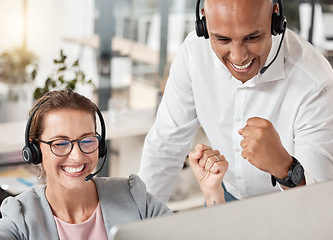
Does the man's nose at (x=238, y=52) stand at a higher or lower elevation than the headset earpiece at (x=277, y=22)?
lower

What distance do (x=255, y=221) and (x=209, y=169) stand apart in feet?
1.95

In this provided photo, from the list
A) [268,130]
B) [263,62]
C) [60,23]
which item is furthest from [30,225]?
[60,23]

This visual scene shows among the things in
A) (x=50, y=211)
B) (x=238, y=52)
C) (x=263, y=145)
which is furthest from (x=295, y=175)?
(x=50, y=211)

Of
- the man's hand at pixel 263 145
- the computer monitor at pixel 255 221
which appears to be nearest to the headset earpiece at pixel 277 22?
the man's hand at pixel 263 145

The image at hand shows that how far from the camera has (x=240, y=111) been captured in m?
1.70

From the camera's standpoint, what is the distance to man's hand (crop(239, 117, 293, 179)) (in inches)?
46.8

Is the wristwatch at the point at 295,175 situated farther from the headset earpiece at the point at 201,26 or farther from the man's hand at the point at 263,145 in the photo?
the headset earpiece at the point at 201,26

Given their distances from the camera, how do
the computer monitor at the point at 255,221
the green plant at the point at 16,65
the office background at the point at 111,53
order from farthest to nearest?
the green plant at the point at 16,65, the office background at the point at 111,53, the computer monitor at the point at 255,221

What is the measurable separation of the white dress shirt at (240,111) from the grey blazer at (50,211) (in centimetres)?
35

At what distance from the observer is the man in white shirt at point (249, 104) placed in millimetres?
1309

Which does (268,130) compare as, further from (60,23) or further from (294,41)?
(60,23)

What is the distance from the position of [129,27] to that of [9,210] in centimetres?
318

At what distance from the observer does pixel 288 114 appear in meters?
1.61

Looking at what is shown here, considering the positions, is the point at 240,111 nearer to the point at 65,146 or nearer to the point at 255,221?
the point at 65,146
